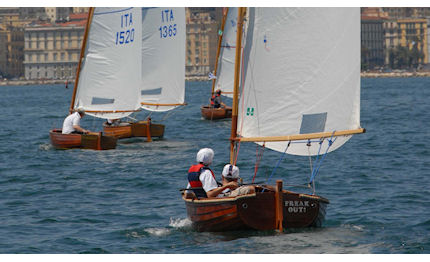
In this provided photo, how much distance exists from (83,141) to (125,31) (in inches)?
191

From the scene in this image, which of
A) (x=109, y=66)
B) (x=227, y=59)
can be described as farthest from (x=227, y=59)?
(x=109, y=66)

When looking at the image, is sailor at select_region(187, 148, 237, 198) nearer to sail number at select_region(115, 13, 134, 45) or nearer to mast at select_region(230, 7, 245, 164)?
mast at select_region(230, 7, 245, 164)

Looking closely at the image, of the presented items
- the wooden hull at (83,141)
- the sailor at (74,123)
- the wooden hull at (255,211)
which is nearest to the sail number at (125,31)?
the sailor at (74,123)

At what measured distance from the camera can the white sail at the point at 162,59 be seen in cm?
Answer: 3559

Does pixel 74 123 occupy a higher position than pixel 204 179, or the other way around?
pixel 74 123

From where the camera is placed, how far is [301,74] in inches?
616

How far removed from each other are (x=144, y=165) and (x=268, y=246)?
40.9 feet

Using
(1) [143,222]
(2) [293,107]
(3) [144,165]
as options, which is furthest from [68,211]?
(3) [144,165]

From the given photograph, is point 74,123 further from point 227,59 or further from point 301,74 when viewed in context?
point 227,59

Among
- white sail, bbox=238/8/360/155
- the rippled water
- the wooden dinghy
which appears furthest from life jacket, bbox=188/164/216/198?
white sail, bbox=238/8/360/155

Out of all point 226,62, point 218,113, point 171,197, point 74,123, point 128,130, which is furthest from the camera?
point 218,113

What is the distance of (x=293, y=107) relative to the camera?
1561 centimetres

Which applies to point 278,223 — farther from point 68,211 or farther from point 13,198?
point 13,198

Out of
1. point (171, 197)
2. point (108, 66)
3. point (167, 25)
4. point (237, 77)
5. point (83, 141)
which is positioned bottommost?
point (171, 197)
